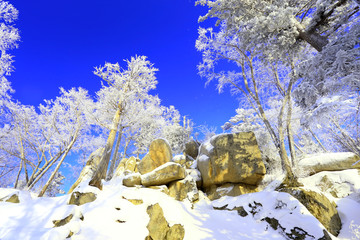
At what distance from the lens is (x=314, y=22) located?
5645mm

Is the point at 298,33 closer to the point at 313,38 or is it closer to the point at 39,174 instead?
the point at 313,38

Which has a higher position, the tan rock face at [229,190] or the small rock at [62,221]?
the tan rock face at [229,190]

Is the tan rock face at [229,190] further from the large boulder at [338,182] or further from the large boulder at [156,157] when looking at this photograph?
the large boulder at [156,157]

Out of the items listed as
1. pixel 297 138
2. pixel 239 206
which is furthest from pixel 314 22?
pixel 297 138

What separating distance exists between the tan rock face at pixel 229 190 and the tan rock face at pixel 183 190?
160cm

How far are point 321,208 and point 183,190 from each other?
19.1 ft

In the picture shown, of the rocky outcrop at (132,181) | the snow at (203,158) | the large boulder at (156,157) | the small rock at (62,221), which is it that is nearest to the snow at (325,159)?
the snow at (203,158)

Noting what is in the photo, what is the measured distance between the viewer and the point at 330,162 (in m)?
9.11

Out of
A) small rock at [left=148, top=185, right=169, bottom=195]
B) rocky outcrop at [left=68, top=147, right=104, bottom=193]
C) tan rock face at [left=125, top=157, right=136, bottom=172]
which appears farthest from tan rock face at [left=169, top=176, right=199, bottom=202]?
rocky outcrop at [left=68, top=147, right=104, bottom=193]

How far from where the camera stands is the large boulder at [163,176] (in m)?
8.69

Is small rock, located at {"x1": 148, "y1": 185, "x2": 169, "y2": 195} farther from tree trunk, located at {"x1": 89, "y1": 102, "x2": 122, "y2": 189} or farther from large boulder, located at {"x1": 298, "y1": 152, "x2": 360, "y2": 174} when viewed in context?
large boulder, located at {"x1": 298, "y1": 152, "x2": 360, "y2": 174}

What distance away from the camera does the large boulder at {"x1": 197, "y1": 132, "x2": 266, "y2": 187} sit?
9805 mm

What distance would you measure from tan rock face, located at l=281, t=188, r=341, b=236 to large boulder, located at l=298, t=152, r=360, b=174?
11.2 feet

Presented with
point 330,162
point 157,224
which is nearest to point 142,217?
point 157,224
